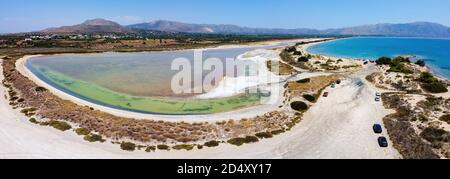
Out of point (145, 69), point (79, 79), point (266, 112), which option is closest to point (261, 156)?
point (266, 112)

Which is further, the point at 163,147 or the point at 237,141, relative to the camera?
the point at 237,141

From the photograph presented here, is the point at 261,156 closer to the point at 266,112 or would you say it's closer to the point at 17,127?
the point at 266,112

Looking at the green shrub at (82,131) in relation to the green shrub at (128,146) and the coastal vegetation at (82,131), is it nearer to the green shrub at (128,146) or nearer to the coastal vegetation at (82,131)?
the coastal vegetation at (82,131)

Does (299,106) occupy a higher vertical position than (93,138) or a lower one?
higher

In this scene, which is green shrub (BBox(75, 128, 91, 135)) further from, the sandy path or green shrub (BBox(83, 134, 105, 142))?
green shrub (BBox(83, 134, 105, 142))

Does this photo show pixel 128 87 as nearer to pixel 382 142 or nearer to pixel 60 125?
pixel 60 125

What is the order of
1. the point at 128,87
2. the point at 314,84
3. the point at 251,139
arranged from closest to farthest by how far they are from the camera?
the point at 251,139
the point at 314,84
the point at 128,87

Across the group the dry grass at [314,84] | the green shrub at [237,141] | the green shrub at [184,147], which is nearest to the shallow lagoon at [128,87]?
the dry grass at [314,84]

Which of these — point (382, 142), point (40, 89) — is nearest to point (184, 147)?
point (382, 142)
